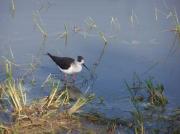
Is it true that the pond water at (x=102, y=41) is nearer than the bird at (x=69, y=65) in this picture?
Yes

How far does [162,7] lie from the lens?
9977 millimetres

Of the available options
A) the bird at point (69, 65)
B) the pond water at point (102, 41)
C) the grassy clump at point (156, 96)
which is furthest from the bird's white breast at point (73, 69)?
the grassy clump at point (156, 96)

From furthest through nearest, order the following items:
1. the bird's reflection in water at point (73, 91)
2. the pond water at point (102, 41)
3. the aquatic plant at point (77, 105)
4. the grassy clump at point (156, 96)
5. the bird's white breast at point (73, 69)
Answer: the bird's white breast at point (73, 69)
the pond water at point (102, 41)
the bird's reflection in water at point (73, 91)
the grassy clump at point (156, 96)
the aquatic plant at point (77, 105)

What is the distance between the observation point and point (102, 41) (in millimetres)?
8367

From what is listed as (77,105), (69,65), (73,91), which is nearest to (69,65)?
(69,65)

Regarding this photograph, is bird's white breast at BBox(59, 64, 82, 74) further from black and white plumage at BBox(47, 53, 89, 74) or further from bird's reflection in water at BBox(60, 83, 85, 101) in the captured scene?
bird's reflection in water at BBox(60, 83, 85, 101)

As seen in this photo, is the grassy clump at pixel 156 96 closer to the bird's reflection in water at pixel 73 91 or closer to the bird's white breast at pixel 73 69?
the bird's reflection in water at pixel 73 91

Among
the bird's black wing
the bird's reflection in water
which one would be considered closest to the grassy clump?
the bird's reflection in water

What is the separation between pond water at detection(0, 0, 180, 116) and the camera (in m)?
6.77

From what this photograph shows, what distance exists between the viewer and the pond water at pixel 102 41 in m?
6.77

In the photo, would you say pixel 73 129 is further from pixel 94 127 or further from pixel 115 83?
pixel 115 83

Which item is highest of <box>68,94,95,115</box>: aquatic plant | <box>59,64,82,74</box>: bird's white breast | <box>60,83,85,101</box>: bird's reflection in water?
<box>59,64,82,74</box>: bird's white breast

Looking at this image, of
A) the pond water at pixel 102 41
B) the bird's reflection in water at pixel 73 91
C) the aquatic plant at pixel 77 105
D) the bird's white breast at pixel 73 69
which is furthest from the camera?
the bird's white breast at pixel 73 69

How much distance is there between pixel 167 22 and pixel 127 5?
4.48 ft
